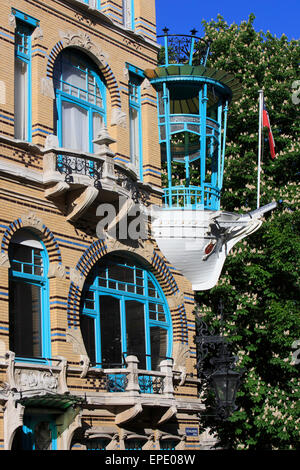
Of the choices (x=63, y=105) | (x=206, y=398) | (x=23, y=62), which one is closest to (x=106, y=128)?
(x=63, y=105)

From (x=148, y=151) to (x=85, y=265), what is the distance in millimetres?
5015

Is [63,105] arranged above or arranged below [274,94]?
below

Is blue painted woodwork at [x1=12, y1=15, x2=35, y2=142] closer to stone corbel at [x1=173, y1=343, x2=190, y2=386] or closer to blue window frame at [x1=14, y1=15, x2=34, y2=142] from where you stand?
blue window frame at [x1=14, y1=15, x2=34, y2=142]

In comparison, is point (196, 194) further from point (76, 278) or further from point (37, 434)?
point (37, 434)

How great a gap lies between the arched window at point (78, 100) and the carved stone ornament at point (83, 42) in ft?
0.89

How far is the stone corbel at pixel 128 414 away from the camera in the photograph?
20531mm

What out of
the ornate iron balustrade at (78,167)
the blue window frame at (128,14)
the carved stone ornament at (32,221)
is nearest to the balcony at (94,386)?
the carved stone ornament at (32,221)

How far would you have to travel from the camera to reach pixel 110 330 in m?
22.0

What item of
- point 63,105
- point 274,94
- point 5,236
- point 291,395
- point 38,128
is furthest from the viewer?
point 274,94

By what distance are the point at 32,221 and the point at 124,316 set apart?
13.3 ft

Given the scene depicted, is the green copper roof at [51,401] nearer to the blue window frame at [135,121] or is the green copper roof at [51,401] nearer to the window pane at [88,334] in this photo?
the window pane at [88,334]

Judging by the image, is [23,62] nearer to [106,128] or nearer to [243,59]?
[106,128]

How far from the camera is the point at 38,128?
21.0 meters

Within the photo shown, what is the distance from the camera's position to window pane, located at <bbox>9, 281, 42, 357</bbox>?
19.5 meters
